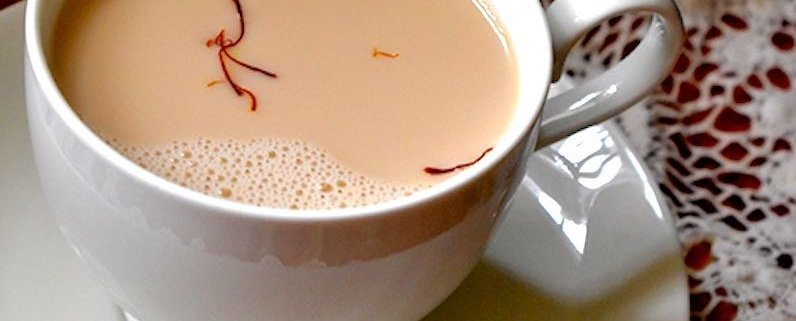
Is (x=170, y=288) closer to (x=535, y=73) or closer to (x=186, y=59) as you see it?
(x=186, y=59)

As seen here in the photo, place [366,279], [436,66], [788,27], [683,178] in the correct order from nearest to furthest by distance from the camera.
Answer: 1. [366,279]
2. [436,66]
3. [683,178]
4. [788,27]

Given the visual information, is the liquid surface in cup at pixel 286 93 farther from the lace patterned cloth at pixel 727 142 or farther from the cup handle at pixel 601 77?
the lace patterned cloth at pixel 727 142

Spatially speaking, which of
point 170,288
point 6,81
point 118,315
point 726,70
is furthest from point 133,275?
point 726,70

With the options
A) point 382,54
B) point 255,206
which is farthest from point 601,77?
point 255,206

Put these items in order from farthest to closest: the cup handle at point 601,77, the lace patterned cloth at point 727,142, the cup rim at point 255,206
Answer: the lace patterned cloth at point 727,142
the cup handle at point 601,77
the cup rim at point 255,206

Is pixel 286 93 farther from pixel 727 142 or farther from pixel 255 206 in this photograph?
pixel 727 142

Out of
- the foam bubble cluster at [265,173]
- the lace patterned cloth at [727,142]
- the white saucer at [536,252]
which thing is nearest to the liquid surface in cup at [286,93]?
the foam bubble cluster at [265,173]
